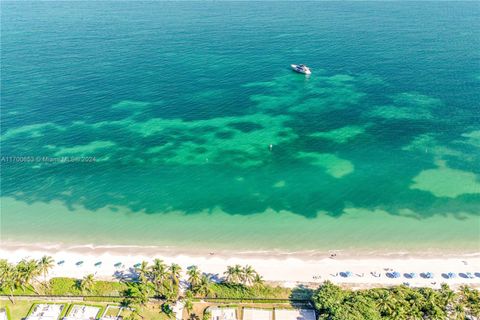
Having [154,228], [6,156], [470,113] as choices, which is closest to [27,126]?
[6,156]

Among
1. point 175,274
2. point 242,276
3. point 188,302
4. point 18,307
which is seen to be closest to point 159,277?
point 175,274

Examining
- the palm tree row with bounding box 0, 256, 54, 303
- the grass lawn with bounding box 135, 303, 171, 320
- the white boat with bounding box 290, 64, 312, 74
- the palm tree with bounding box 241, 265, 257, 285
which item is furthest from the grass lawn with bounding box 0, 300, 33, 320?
the white boat with bounding box 290, 64, 312, 74

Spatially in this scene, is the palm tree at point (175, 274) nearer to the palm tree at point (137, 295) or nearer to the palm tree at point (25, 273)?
the palm tree at point (137, 295)

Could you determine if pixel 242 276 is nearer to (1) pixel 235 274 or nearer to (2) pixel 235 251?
(1) pixel 235 274

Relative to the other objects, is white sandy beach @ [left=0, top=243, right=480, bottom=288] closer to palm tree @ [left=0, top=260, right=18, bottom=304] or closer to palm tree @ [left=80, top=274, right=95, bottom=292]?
palm tree @ [left=80, top=274, right=95, bottom=292]

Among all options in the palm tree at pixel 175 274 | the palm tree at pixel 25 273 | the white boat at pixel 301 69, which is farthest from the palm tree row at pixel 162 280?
the white boat at pixel 301 69

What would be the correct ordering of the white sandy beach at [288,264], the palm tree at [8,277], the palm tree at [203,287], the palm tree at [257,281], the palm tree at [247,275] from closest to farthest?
the palm tree at [8,277] → the palm tree at [203,287] → the palm tree at [257,281] → the palm tree at [247,275] → the white sandy beach at [288,264]

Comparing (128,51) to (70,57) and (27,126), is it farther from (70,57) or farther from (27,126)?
(27,126)
